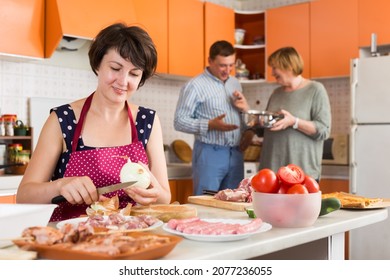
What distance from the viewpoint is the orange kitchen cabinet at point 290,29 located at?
4.41m

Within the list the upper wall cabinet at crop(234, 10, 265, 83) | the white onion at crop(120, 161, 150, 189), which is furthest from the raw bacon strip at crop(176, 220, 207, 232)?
the upper wall cabinet at crop(234, 10, 265, 83)

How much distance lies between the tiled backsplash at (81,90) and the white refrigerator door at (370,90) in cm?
63

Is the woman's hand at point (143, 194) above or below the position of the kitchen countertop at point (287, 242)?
above

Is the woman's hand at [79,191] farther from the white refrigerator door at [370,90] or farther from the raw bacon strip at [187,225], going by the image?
the white refrigerator door at [370,90]

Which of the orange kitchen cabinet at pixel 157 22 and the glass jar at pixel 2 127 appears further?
the orange kitchen cabinet at pixel 157 22

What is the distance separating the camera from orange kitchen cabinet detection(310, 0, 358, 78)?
4156 mm

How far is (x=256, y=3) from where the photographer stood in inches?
202

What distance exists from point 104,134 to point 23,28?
1710 mm

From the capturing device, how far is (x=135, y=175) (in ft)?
5.14

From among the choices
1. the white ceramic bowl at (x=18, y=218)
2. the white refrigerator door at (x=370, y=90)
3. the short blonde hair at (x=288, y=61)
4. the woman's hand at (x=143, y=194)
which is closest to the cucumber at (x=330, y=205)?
the woman's hand at (x=143, y=194)

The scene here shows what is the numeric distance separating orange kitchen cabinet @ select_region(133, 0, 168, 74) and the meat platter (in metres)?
3.12

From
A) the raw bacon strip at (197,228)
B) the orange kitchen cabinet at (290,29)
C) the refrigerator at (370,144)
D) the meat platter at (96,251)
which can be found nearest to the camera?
the meat platter at (96,251)

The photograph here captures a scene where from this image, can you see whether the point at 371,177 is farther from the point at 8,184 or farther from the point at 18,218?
the point at 18,218

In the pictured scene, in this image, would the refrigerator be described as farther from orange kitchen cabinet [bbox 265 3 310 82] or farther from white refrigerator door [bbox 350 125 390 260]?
orange kitchen cabinet [bbox 265 3 310 82]
